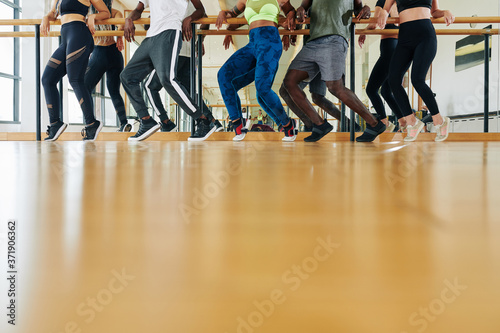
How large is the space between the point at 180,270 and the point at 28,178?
12.7 inches

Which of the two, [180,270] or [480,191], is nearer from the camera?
[180,270]

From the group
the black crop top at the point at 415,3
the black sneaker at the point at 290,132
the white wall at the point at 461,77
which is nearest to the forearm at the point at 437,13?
the black crop top at the point at 415,3

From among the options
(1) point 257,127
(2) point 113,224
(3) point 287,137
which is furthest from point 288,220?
(1) point 257,127

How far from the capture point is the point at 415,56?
1615 mm

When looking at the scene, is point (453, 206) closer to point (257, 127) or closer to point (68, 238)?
point (68, 238)

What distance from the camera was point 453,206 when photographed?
23 cm

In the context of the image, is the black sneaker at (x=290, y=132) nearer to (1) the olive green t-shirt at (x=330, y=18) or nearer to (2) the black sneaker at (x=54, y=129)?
(1) the olive green t-shirt at (x=330, y=18)

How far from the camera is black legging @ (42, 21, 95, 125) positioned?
1699 mm

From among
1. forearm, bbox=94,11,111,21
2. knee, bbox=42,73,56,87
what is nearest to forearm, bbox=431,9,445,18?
forearm, bbox=94,11,111,21

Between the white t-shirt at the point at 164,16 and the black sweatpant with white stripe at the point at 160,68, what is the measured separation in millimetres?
22

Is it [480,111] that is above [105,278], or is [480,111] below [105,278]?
above

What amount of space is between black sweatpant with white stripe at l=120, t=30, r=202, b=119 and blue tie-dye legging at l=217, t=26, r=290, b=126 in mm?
235

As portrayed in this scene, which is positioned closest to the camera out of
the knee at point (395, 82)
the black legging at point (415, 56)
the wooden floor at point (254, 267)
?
the wooden floor at point (254, 267)

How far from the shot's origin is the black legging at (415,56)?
1584 mm
